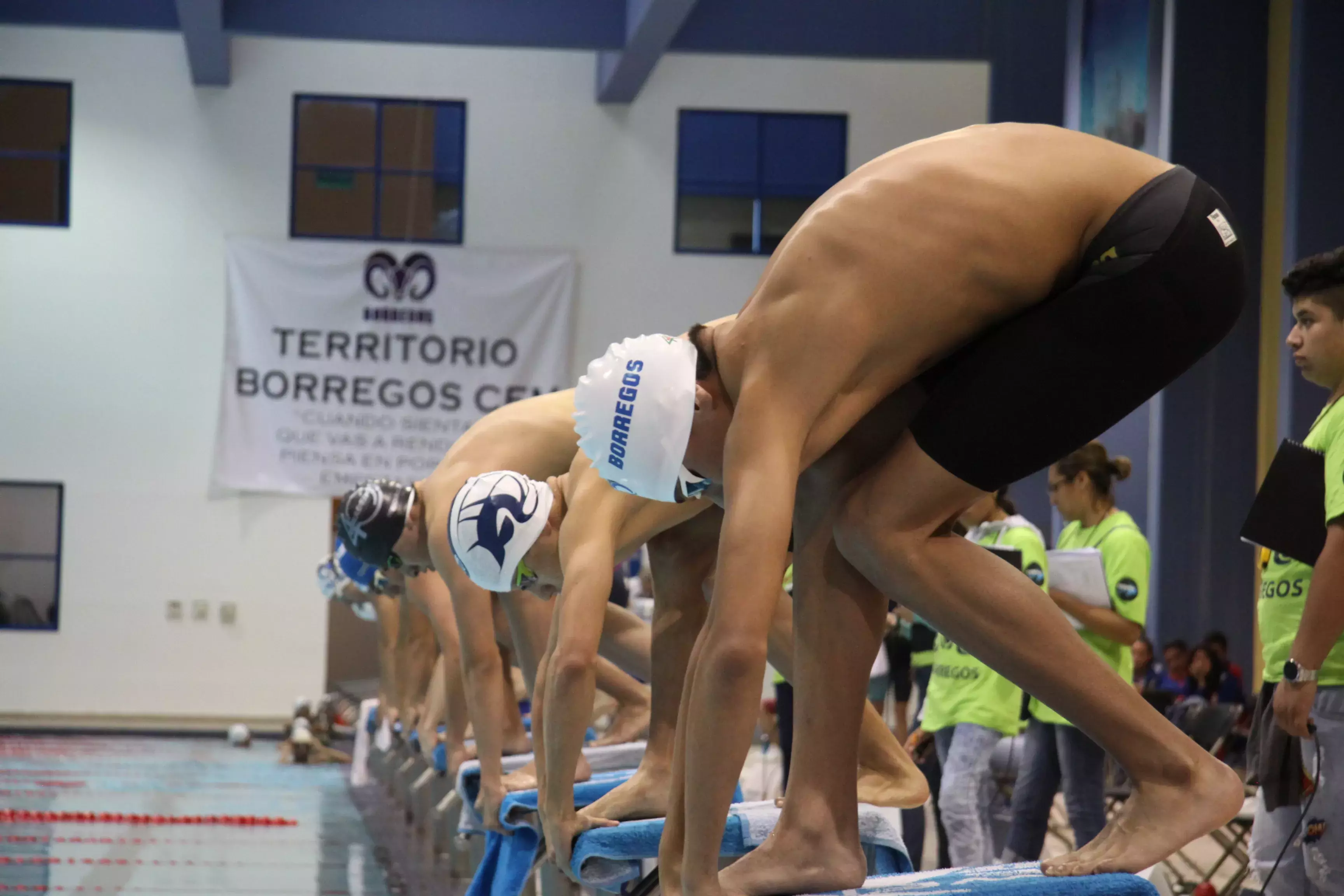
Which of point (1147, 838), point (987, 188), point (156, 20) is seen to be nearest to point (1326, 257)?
point (987, 188)

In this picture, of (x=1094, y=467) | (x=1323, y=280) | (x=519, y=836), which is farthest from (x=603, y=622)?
(x=1094, y=467)

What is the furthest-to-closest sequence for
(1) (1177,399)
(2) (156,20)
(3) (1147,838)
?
(2) (156,20) < (1) (1177,399) < (3) (1147,838)

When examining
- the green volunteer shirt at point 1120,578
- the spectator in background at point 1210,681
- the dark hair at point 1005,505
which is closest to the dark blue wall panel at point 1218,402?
the spectator in background at point 1210,681

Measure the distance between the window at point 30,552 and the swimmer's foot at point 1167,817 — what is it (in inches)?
522

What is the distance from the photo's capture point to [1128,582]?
484 cm

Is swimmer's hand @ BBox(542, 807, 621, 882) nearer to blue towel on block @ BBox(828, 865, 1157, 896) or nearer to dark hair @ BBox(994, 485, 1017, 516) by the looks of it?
blue towel on block @ BBox(828, 865, 1157, 896)

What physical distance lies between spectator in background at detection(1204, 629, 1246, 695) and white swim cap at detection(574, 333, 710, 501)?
736 centimetres

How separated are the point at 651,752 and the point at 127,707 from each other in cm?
1163

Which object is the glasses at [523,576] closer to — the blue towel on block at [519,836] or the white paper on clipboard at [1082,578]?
the blue towel on block at [519,836]

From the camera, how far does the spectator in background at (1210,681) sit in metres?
8.80

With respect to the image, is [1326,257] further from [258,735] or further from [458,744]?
[258,735]

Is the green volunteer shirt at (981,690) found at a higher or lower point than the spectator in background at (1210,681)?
higher

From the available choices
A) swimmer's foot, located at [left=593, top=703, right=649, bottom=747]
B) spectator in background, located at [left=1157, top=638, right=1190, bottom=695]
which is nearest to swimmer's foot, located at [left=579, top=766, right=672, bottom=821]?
swimmer's foot, located at [left=593, top=703, right=649, bottom=747]

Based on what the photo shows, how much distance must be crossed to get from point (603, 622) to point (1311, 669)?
167cm
